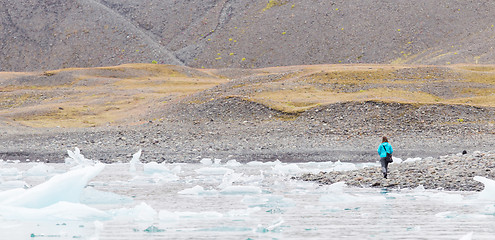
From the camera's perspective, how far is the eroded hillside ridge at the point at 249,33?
106 meters

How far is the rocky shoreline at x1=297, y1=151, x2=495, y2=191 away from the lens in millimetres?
20828

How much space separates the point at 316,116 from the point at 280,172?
14.7 metres

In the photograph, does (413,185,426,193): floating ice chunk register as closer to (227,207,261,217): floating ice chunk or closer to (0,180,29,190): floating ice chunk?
(227,207,261,217): floating ice chunk

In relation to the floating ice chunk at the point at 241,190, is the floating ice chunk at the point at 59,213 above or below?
below

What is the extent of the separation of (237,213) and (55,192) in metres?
3.88

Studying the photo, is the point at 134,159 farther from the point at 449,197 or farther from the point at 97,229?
the point at 97,229

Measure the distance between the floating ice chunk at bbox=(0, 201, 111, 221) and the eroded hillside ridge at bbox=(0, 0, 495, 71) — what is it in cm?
8485

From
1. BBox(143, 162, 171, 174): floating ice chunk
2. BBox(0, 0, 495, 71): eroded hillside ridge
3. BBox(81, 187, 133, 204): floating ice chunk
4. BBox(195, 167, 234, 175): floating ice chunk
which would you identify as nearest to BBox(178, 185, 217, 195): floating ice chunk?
BBox(81, 187, 133, 204): floating ice chunk

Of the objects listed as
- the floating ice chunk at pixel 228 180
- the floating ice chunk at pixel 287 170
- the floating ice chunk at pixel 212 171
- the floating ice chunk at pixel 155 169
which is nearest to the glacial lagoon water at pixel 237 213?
the floating ice chunk at pixel 228 180

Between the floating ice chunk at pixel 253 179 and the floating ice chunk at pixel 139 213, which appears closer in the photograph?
the floating ice chunk at pixel 139 213

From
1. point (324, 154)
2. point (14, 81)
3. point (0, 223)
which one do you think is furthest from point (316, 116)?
point (14, 81)

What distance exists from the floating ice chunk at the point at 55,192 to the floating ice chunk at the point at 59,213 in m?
0.41

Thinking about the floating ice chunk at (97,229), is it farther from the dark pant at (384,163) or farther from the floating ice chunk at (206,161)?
the floating ice chunk at (206,161)

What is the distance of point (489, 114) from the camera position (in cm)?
4053
